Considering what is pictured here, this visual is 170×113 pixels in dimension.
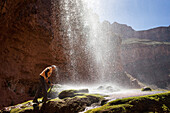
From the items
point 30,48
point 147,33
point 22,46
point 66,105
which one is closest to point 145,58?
point 147,33

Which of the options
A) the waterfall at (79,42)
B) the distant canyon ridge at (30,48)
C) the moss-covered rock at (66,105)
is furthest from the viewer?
the waterfall at (79,42)

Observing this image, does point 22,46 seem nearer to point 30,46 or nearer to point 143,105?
point 30,46

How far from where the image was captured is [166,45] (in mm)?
68750

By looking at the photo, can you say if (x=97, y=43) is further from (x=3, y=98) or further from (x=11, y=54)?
(x=3, y=98)

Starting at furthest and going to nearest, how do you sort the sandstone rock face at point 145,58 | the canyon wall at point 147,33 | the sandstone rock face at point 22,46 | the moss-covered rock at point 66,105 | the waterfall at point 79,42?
the canyon wall at point 147,33, the sandstone rock face at point 145,58, the waterfall at point 79,42, the sandstone rock face at point 22,46, the moss-covered rock at point 66,105

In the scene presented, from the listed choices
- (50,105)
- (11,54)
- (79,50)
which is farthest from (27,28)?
(50,105)

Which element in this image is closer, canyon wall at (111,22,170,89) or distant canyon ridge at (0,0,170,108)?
distant canyon ridge at (0,0,170,108)

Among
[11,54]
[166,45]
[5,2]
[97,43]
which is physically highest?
[166,45]

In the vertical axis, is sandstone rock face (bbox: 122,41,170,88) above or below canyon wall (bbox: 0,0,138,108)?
above

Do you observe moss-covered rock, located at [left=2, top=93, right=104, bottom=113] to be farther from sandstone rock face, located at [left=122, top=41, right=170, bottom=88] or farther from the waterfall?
sandstone rock face, located at [left=122, top=41, right=170, bottom=88]

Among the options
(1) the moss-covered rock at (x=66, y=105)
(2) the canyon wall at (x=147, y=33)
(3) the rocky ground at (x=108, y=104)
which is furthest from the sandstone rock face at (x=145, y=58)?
(1) the moss-covered rock at (x=66, y=105)

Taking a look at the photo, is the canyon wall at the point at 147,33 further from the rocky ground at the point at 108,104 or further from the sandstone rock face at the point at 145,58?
the rocky ground at the point at 108,104

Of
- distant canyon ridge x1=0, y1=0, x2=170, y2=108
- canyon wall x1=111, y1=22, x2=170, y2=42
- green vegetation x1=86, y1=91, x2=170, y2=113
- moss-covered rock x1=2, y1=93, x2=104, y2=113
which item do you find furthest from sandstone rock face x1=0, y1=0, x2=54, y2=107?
canyon wall x1=111, y1=22, x2=170, y2=42

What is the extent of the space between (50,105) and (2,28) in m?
9.47
